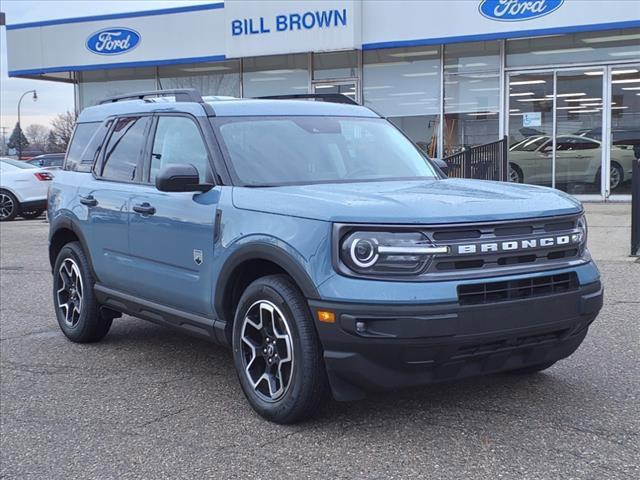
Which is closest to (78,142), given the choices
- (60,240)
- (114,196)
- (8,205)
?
(60,240)

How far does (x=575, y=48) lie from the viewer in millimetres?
16625

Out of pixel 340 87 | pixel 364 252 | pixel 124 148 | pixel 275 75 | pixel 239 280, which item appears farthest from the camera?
pixel 275 75

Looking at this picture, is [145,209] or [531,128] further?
[531,128]

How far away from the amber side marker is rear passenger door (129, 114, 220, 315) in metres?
1.06

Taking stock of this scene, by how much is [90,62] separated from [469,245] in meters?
19.9

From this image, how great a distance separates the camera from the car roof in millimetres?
5145

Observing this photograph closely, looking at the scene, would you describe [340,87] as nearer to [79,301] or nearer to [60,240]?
[60,240]

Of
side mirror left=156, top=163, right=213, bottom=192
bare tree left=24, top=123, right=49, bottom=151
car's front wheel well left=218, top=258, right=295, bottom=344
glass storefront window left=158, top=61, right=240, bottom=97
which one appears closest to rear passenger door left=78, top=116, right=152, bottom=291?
side mirror left=156, top=163, right=213, bottom=192

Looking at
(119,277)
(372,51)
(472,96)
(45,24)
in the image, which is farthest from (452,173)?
(45,24)

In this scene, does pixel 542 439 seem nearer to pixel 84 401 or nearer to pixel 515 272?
pixel 515 272

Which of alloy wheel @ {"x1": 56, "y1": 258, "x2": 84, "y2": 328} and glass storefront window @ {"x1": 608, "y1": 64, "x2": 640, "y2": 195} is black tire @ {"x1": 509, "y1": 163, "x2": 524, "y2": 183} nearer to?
glass storefront window @ {"x1": 608, "y1": 64, "x2": 640, "y2": 195}

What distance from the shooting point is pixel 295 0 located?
18.4 meters

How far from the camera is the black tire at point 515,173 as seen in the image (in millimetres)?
16922

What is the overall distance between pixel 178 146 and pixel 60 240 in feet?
6.63
